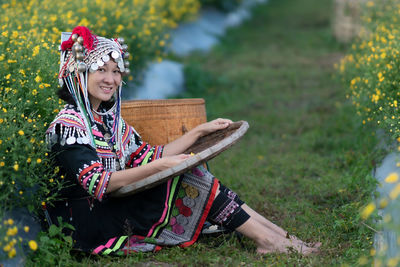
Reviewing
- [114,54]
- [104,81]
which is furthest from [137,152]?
[114,54]

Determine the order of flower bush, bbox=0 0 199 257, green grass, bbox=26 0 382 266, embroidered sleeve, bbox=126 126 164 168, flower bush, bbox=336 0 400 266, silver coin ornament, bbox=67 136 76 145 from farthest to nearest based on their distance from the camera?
flower bush, bbox=336 0 400 266
embroidered sleeve, bbox=126 126 164 168
green grass, bbox=26 0 382 266
silver coin ornament, bbox=67 136 76 145
flower bush, bbox=0 0 199 257

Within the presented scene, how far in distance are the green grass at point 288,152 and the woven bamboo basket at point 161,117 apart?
73cm

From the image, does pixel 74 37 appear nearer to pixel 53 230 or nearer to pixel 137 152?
pixel 137 152

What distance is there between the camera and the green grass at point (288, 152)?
3184mm

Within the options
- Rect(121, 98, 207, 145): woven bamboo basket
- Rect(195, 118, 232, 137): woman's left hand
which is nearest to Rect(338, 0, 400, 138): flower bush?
Rect(195, 118, 232, 137): woman's left hand

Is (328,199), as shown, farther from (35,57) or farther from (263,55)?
(263,55)

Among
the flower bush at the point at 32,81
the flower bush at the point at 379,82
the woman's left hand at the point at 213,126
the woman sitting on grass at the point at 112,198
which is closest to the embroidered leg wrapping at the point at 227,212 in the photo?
the woman sitting on grass at the point at 112,198

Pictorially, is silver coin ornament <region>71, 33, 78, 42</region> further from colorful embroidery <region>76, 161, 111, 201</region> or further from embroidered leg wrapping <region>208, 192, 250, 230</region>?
embroidered leg wrapping <region>208, 192, 250, 230</region>

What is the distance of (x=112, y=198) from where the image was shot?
3135 mm

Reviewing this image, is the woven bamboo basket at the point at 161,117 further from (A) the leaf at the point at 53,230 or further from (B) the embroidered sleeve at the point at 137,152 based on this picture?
(A) the leaf at the point at 53,230

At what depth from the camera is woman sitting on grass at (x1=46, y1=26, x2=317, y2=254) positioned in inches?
121

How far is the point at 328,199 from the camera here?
417 centimetres

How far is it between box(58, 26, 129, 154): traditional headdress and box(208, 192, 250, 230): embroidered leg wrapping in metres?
0.75

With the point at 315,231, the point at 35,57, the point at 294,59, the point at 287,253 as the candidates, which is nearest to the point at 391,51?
the point at 315,231
